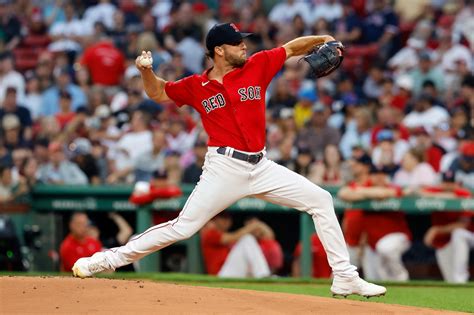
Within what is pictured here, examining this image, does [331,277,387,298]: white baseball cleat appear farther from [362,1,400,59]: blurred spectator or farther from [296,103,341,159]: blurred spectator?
[362,1,400,59]: blurred spectator

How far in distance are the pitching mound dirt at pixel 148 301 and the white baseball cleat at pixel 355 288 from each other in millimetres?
249

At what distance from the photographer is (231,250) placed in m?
12.0

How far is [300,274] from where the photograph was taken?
12.0 metres

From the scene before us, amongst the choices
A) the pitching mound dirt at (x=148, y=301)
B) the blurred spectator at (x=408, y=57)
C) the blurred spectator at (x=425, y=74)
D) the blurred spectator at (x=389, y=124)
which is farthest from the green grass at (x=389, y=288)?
the blurred spectator at (x=408, y=57)

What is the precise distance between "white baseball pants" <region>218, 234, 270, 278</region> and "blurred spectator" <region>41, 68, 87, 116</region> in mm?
4880

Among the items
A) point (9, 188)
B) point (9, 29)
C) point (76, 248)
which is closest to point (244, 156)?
point (76, 248)

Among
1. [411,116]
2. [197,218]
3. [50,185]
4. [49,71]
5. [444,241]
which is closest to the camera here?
[197,218]

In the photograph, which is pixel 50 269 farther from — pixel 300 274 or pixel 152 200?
pixel 300 274

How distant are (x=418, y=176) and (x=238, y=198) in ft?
17.3

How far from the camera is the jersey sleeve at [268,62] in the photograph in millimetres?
7797

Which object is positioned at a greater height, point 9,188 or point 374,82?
point 374,82

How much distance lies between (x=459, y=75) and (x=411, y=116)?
1.09 meters

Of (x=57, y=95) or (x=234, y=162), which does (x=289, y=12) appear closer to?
(x=57, y=95)

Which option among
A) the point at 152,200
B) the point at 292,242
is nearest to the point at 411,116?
the point at 292,242
